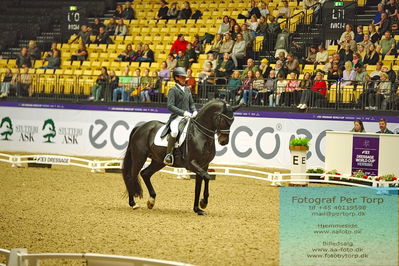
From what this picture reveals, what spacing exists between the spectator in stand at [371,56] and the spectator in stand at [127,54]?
374 inches

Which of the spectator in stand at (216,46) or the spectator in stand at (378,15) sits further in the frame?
the spectator in stand at (216,46)

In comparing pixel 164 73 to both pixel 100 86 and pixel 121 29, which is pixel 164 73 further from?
pixel 121 29

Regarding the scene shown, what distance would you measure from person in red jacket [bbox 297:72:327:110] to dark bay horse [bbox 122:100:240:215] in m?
8.95

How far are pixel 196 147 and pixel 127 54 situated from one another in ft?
53.1

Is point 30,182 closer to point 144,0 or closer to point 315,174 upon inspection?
point 315,174

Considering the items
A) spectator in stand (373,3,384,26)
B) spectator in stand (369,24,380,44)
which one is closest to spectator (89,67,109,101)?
spectator in stand (369,24,380,44)

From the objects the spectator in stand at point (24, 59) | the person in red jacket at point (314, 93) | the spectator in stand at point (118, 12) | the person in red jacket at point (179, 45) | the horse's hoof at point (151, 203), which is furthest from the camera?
the spectator in stand at point (118, 12)

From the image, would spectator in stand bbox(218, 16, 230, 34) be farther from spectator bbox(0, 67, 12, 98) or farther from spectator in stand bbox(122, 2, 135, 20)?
spectator bbox(0, 67, 12, 98)

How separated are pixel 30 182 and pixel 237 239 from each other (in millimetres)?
9129

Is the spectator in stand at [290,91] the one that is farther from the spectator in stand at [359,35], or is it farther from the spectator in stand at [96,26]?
the spectator in stand at [96,26]

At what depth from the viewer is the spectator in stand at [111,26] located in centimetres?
3086

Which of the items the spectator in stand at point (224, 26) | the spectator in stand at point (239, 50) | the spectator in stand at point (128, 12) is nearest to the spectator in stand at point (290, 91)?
the spectator in stand at point (239, 50)

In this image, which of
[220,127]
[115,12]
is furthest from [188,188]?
[115,12]

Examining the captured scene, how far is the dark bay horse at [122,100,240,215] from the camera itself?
13.2m
